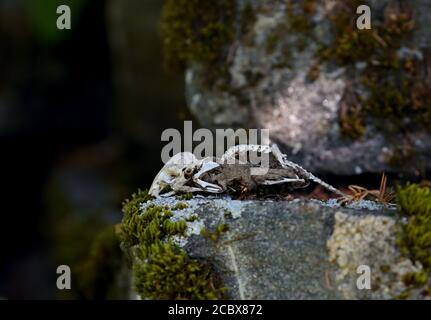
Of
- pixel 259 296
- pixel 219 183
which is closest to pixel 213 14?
pixel 219 183

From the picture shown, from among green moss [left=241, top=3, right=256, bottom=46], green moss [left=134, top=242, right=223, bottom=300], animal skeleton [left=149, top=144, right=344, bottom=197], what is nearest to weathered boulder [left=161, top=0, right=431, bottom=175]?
green moss [left=241, top=3, right=256, bottom=46]

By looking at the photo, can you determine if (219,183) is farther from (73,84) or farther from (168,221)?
(73,84)

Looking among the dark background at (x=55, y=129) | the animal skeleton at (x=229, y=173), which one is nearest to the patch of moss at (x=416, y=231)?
the animal skeleton at (x=229, y=173)

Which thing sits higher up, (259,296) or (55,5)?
(55,5)

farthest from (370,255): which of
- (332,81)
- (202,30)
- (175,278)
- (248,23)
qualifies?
(202,30)

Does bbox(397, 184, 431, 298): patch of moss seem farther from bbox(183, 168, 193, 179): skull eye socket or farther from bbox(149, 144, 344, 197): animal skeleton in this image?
bbox(183, 168, 193, 179): skull eye socket

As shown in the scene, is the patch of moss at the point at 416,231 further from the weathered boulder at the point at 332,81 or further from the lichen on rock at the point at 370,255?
the weathered boulder at the point at 332,81
